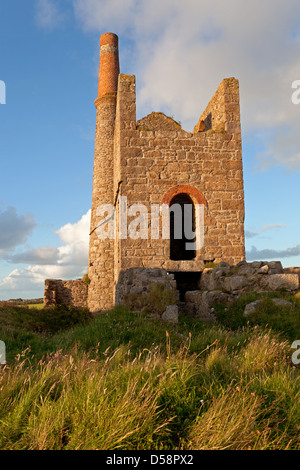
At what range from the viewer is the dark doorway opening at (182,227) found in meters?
13.8

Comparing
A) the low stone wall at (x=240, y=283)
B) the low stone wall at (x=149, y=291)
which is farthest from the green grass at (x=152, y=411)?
the low stone wall at (x=240, y=283)

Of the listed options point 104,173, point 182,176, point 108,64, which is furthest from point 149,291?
point 108,64

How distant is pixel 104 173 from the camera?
19531 mm

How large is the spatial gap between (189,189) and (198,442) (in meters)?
10.5

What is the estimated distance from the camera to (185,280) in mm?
14297

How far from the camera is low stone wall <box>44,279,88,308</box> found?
766 inches

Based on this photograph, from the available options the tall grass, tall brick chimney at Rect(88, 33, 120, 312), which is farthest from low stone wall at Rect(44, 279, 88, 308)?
the tall grass

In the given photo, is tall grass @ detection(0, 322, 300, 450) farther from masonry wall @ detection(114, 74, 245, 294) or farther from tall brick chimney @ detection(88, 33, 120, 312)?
tall brick chimney @ detection(88, 33, 120, 312)

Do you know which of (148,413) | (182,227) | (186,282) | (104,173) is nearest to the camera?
(148,413)

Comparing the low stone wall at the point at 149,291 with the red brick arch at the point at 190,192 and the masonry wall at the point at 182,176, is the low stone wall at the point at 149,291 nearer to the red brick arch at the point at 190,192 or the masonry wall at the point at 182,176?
the masonry wall at the point at 182,176

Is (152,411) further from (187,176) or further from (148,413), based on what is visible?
(187,176)

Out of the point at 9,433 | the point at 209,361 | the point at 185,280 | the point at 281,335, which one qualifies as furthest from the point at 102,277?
the point at 9,433

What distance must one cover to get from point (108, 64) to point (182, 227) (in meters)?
12.2
